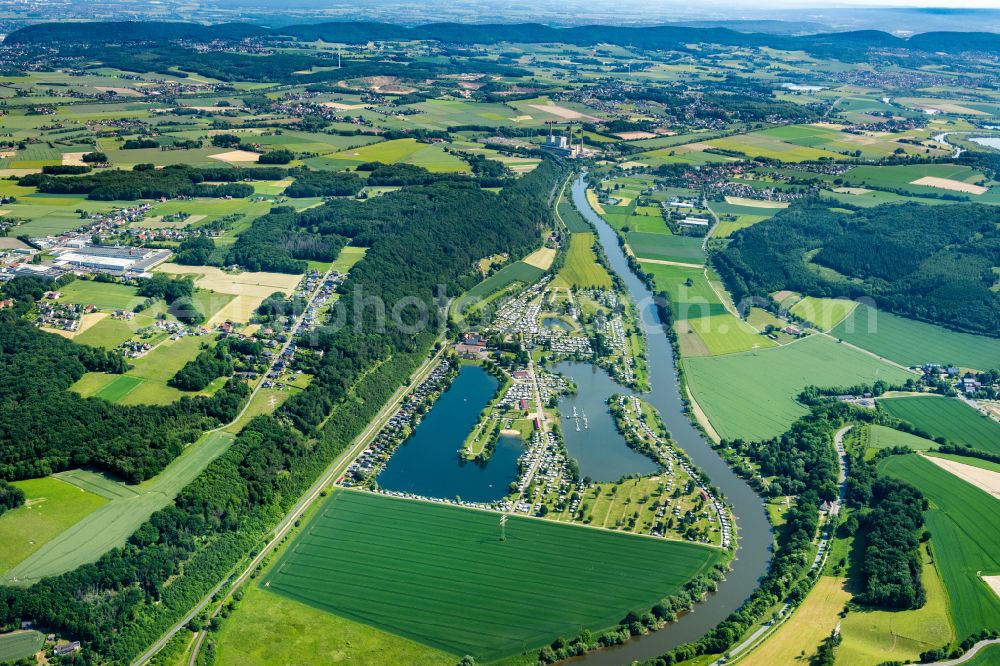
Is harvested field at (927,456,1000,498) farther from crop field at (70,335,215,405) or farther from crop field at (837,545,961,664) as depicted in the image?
crop field at (70,335,215,405)

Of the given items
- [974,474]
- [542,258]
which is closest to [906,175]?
[542,258]

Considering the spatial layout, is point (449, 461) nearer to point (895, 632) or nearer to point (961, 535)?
point (895, 632)

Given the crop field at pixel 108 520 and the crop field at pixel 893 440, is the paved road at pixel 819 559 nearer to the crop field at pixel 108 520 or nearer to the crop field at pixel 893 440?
the crop field at pixel 893 440

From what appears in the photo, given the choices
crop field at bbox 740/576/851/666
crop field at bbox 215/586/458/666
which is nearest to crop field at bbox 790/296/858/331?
crop field at bbox 740/576/851/666

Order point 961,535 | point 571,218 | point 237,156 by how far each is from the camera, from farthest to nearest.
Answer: point 237,156 < point 571,218 < point 961,535

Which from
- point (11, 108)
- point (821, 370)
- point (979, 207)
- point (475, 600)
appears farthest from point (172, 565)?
point (11, 108)

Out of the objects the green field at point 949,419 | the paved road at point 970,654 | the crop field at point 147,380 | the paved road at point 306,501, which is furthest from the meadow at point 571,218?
the paved road at point 970,654
